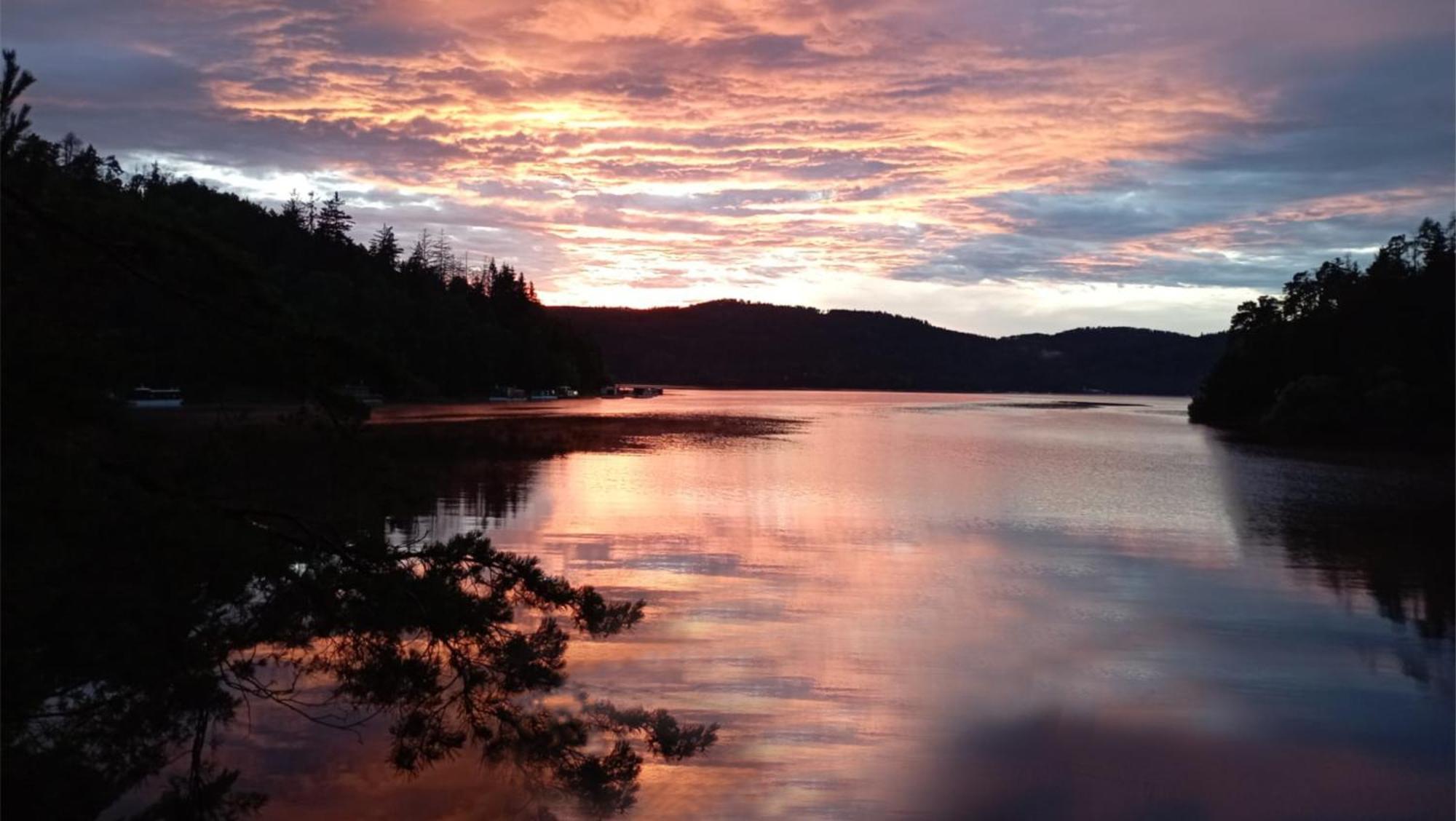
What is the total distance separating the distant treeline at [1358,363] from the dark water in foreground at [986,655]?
34.1 metres

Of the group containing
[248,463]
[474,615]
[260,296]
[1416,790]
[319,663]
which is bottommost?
[1416,790]

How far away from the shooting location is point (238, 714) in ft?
28.7

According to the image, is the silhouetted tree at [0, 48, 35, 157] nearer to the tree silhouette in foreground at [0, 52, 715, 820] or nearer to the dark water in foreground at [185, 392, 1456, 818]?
the tree silhouette in foreground at [0, 52, 715, 820]

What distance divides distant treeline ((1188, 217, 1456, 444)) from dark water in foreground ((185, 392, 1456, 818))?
34141 mm

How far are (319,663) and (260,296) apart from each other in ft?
7.63

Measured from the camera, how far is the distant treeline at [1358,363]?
56531 millimetres

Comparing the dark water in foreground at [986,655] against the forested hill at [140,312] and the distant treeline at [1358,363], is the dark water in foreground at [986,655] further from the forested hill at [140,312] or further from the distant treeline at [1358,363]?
the distant treeline at [1358,363]

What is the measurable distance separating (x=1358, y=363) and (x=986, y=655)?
60873 millimetres

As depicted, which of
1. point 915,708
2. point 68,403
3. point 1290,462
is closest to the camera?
point 68,403

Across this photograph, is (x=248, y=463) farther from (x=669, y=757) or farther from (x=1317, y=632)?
(x=1317, y=632)

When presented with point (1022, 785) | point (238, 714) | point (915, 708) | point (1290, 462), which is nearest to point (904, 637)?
point (915, 708)

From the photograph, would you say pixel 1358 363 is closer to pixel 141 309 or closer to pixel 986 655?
pixel 986 655

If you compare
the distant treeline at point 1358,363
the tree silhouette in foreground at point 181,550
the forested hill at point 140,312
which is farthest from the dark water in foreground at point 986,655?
the distant treeline at point 1358,363

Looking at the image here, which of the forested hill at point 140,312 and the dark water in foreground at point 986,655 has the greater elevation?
the forested hill at point 140,312
